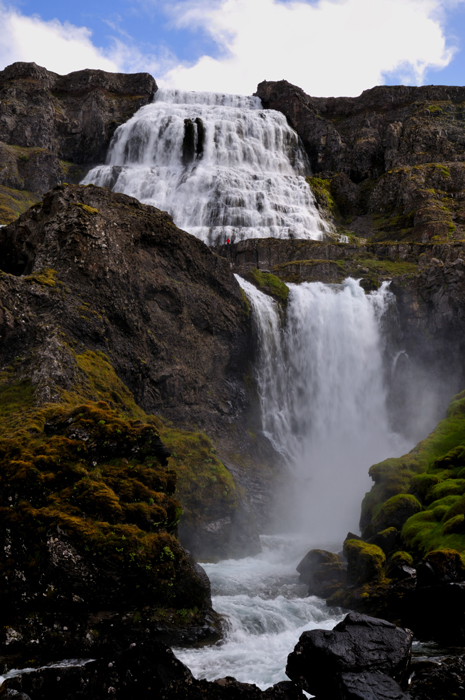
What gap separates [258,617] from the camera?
14828 millimetres

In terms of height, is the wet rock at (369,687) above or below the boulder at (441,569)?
below

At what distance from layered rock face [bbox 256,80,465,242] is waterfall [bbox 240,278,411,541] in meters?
20.8

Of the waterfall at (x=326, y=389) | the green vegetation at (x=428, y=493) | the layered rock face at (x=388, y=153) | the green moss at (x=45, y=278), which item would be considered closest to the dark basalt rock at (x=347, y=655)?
the green vegetation at (x=428, y=493)

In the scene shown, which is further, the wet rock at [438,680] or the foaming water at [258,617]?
the foaming water at [258,617]

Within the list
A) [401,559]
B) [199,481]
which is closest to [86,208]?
[199,481]

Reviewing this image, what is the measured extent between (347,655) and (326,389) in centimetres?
2806

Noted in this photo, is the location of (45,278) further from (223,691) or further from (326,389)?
(326,389)

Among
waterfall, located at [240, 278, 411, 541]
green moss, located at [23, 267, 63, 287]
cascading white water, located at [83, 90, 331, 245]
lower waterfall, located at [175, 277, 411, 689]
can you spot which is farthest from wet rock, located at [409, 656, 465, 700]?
cascading white water, located at [83, 90, 331, 245]

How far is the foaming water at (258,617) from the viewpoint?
38.0 feet

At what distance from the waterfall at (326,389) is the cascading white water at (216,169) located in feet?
56.9

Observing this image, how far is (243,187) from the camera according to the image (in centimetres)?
6100

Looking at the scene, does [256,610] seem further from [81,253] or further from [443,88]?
[443,88]

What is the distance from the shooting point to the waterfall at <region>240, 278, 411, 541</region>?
109 ft

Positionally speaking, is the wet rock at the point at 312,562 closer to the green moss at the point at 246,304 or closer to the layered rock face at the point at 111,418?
the layered rock face at the point at 111,418
